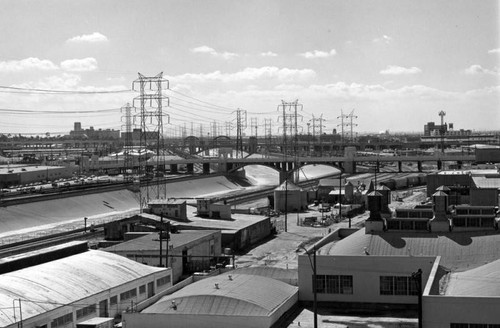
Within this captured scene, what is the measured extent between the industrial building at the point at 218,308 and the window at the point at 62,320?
10.1 ft

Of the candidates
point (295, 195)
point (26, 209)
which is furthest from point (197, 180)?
point (26, 209)

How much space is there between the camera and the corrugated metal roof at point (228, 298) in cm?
1836

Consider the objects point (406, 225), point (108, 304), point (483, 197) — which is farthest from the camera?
point (483, 197)

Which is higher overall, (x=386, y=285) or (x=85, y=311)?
(x=386, y=285)

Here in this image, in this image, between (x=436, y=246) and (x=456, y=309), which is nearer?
(x=456, y=309)

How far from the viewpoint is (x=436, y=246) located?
22.3 meters

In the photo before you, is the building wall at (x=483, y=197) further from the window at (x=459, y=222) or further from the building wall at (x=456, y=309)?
the building wall at (x=456, y=309)

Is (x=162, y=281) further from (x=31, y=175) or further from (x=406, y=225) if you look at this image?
(x=31, y=175)

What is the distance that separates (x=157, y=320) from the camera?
18.4m

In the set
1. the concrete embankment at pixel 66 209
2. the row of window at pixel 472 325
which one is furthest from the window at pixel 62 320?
the concrete embankment at pixel 66 209

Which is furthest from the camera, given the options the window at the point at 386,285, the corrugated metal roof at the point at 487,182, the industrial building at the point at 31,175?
the industrial building at the point at 31,175

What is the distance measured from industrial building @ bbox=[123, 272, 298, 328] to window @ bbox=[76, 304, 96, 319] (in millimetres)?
3207

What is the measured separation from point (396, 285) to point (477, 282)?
3042mm

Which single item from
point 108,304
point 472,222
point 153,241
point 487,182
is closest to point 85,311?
point 108,304
